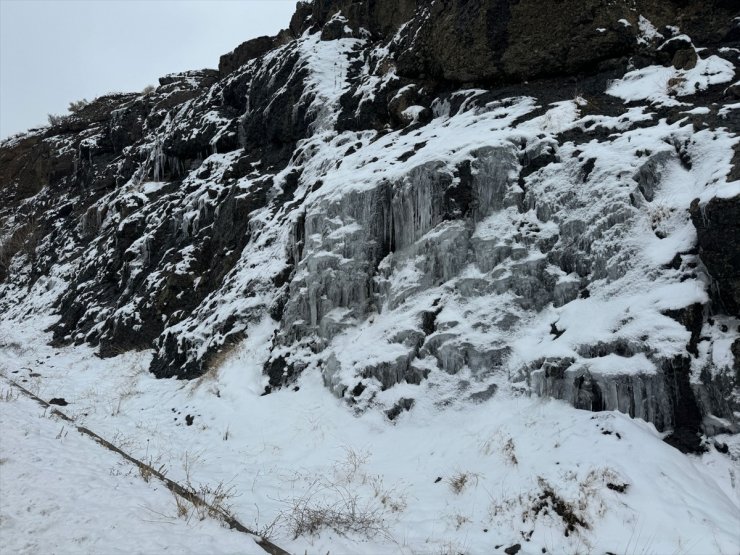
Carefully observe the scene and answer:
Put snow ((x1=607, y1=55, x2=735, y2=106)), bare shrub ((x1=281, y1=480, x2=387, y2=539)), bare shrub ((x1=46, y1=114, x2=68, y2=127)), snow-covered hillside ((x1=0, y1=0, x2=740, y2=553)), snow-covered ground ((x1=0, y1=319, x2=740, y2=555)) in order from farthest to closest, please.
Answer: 1. bare shrub ((x1=46, y1=114, x2=68, y2=127))
2. snow ((x1=607, y1=55, x2=735, y2=106))
3. snow-covered hillside ((x1=0, y1=0, x2=740, y2=553))
4. bare shrub ((x1=281, y1=480, x2=387, y2=539))
5. snow-covered ground ((x1=0, y1=319, x2=740, y2=555))

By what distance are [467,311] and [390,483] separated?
3389 millimetres

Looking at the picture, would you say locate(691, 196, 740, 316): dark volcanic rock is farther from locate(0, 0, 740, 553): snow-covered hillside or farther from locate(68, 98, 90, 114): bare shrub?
locate(68, 98, 90, 114): bare shrub

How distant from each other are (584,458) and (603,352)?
1695 mm

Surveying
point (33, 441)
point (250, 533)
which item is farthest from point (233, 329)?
point (250, 533)

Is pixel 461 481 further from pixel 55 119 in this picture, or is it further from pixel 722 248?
pixel 55 119

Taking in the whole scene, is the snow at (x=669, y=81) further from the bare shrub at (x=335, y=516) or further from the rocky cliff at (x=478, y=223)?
the bare shrub at (x=335, y=516)

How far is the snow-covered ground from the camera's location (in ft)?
15.7

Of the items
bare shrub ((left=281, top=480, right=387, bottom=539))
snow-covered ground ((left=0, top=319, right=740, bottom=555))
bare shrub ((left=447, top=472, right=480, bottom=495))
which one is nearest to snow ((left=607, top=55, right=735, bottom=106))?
snow-covered ground ((left=0, top=319, right=740, bottom=555))

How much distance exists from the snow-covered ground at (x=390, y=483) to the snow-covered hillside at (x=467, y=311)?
4cm

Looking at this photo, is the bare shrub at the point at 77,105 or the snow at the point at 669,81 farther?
the bare shrub at the point at 77,105

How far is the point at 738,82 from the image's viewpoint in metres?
9.09

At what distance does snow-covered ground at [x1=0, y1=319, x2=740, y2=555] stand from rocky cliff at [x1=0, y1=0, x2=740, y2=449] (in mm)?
569

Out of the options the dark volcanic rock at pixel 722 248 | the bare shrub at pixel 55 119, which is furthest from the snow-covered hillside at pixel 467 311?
the bare shrub at pixel 55 119

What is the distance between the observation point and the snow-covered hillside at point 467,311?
561 cm
